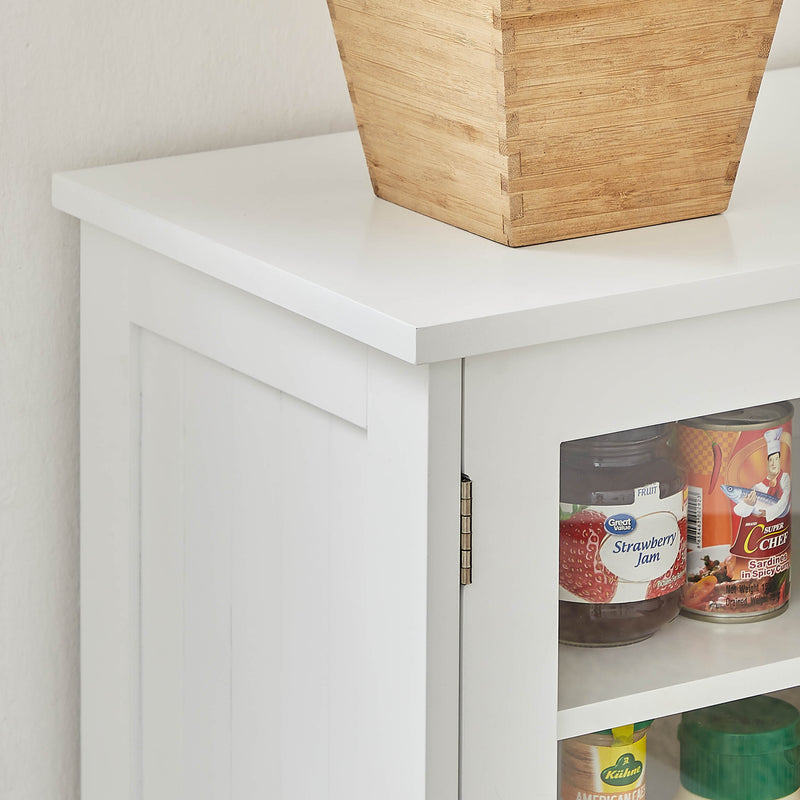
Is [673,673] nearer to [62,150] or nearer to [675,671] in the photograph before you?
[675,671]

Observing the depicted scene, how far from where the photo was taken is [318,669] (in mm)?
726

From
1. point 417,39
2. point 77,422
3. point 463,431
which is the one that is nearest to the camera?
point 463,431

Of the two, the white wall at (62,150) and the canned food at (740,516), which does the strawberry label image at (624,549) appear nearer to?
the canned food at (740,516)

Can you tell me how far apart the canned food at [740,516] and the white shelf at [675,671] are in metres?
0.01

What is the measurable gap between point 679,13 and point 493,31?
11 centimetres

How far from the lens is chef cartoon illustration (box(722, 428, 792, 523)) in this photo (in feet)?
2.45

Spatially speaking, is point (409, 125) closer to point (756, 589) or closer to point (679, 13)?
point (679, 13)

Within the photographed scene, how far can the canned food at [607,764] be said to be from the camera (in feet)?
2.37

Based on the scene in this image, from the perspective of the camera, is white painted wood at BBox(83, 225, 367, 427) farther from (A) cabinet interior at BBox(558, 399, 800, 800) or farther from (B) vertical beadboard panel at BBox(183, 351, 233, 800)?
(A) cabinet interior at BBox(558, 399, 800, 800)

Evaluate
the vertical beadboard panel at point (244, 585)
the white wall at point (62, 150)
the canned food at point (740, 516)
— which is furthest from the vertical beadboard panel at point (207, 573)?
the canned food at point (740, 516)

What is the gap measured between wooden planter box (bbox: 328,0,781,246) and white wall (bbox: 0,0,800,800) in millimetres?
171

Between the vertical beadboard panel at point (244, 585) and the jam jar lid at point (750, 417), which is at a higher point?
the jam jar lid at point (750, 417)

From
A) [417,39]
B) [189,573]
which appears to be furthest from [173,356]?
[417,39]

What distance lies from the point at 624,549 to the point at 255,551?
198 mm
